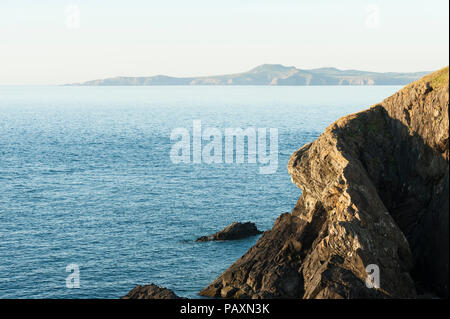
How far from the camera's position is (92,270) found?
68.1m

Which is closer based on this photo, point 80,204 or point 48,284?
point 48,284

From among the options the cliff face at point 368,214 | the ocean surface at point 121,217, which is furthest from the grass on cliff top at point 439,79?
the ocean surface at point 121,217

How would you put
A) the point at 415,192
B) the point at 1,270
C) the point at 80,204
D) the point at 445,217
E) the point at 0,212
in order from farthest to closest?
the point at 80,204 → the point at 0,212 → the point at 1,270 → the point at 415,192 → the point at 445,217

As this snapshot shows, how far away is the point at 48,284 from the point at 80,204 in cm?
3980

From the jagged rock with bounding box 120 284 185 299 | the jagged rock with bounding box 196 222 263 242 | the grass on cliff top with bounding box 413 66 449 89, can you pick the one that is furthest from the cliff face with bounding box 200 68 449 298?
the jagged rock with bounding box 196 222 263 242

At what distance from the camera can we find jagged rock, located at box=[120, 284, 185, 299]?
178ft

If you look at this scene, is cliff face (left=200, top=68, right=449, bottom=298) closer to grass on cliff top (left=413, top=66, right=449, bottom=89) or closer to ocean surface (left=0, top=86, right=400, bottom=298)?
grass on cliff top (left=413, top=66, right=449, bottom=89)

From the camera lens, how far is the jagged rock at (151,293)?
54269 mm

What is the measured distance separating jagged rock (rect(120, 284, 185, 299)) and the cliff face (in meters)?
6.65

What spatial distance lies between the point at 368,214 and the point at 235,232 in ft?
109

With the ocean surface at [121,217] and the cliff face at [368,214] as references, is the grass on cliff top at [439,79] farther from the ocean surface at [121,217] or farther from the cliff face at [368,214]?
the ocean surface at [121,217]
